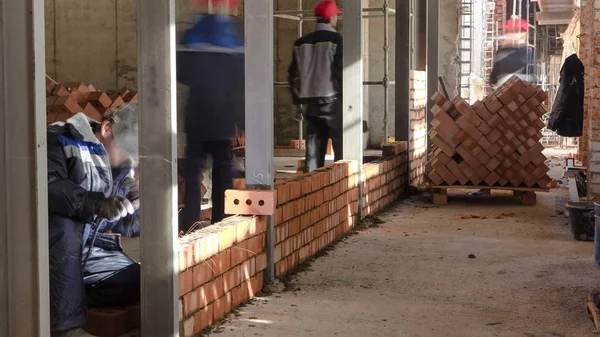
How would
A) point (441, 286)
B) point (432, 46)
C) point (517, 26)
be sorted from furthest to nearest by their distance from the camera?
point (517, 26), point (432, 46), point (441, 286)

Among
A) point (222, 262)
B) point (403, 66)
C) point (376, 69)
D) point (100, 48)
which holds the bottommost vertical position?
point (222, 262)

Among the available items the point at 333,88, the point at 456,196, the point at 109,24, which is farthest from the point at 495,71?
the point at 333,88

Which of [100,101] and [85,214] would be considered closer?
[85,214]

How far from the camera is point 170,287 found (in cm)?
489

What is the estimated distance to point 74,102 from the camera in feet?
43.9

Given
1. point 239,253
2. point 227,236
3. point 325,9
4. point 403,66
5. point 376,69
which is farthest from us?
point 376,69

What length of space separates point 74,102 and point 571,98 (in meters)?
6.89

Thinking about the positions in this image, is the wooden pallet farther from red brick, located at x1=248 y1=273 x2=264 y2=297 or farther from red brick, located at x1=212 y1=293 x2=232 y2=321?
red brick, located at x1=212 y1=293 x2=232 y2=321

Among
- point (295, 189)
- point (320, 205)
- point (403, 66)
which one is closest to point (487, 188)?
point (403, 66)

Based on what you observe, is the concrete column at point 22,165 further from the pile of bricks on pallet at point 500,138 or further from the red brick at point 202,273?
the pile of bricks on pallet at point 500,138

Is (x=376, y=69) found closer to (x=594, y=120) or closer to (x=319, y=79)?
(x=594, y=120)

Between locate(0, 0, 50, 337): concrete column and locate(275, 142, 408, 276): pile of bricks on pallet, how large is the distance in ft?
11.1

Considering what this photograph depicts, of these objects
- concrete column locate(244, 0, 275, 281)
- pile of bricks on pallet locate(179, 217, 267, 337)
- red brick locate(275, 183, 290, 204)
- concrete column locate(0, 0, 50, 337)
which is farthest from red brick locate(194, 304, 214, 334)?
concrete column locate(0, 0, 50, 337)

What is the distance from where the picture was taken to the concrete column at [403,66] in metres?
12.5
